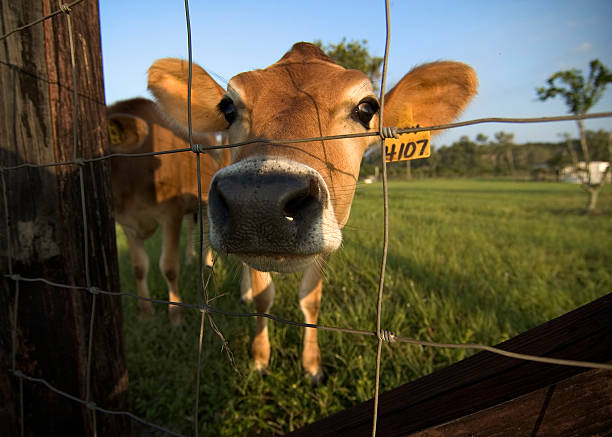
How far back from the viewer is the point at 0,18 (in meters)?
1.25

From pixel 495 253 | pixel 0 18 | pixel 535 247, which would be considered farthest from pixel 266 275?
Answer: pixel 535 247

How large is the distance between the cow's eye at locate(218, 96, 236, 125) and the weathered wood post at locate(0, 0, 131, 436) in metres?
0.64

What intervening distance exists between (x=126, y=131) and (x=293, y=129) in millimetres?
1839

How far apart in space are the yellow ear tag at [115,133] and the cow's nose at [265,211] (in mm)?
1997

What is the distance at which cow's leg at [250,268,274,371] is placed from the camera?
2320 mm

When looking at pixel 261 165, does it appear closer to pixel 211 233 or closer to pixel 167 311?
pixel 211 233

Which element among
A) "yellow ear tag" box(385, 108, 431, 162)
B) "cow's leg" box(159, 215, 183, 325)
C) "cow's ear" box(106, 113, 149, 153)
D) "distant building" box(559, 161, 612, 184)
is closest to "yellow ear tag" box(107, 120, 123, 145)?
"cow's ear" box(106, 113, 149, 153)

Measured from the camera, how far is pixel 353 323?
254 centimetres

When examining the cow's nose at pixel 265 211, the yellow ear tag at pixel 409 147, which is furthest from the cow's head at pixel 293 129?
the yellow ear tag at pixel 409 147

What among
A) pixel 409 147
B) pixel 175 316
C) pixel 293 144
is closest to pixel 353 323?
pixel 409 147

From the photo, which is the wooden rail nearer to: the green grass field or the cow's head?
the cow's head

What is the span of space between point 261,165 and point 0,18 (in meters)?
1.17

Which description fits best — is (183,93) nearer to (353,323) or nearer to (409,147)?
(409,147)

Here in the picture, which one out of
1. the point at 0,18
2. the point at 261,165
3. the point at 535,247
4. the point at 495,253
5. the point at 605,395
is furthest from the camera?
the point at 535,247
